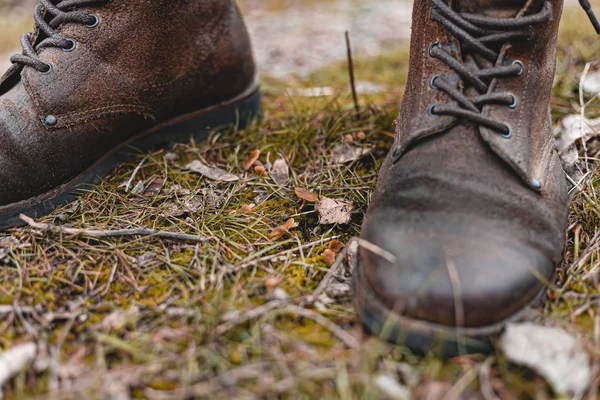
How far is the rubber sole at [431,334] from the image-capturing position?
1117mm

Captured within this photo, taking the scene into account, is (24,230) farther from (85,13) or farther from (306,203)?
(306,203)

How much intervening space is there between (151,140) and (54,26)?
0.57 meters

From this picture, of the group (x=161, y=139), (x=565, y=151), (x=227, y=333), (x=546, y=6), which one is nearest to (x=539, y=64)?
(x=546, y=6)

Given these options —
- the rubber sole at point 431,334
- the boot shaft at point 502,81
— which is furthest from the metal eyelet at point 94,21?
the rubber sole at point 431,334

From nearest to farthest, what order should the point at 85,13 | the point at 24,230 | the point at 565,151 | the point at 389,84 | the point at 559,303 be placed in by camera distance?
the point at 559,303 < the point at 24,230 < the point at 85,13 < the point at 565,151 < the point at 389,84

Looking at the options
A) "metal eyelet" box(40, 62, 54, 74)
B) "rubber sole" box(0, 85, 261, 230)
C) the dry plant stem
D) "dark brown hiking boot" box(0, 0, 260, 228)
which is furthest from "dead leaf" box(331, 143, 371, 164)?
"metal eyelet" box(40, 62, 54, 74)

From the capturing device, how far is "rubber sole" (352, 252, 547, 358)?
1.12m

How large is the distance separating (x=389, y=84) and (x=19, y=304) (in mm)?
2377

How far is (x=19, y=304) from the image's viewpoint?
51.9 inches

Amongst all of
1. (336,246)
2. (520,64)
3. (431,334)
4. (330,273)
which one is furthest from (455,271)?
(520,64)

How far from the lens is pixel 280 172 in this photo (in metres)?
2.03

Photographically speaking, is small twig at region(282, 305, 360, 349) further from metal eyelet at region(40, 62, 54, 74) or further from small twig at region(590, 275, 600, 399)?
metal eyelet at region(40, 62, 54, 74)

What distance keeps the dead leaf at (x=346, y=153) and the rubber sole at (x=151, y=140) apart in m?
0.54

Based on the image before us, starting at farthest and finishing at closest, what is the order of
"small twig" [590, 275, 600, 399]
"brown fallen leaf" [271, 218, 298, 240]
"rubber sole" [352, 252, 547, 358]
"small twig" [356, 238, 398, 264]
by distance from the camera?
"brown fallen leaf" [271, 218, 298, 240]
"small twig" [356, 238, 398, 264]
"rubber sole" [352, 252, 547, 358]
"small twig" [590, 275, 600, 399]
